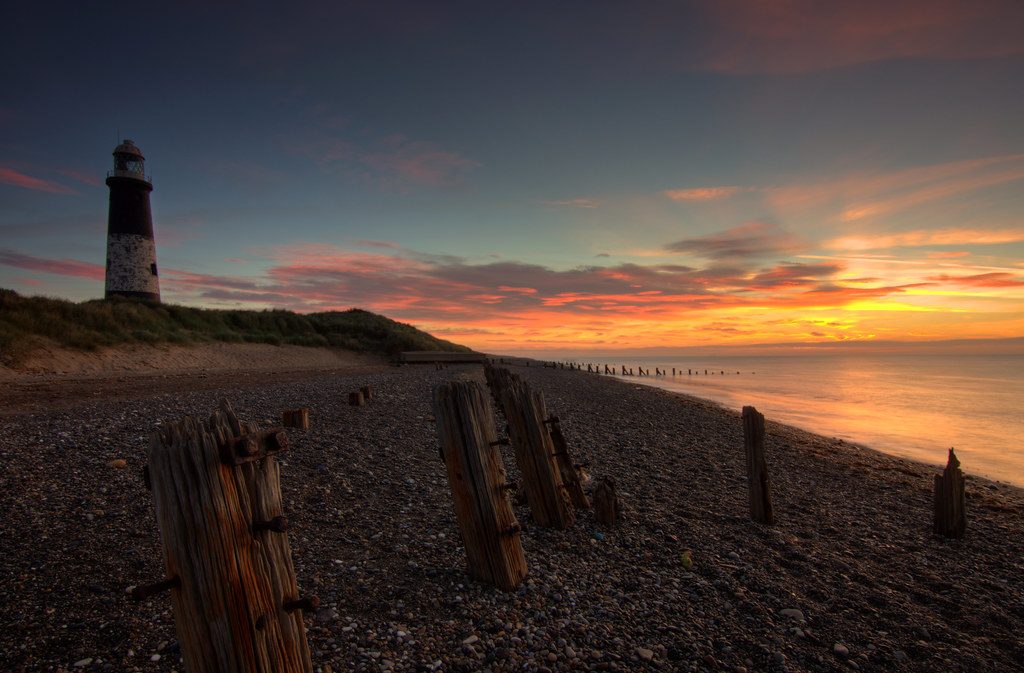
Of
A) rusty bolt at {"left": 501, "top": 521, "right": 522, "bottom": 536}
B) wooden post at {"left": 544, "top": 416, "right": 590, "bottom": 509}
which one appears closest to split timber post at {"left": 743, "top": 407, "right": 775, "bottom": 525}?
wooden post at {"left": 544, "top": 416, "right": 590, "bottom": 509}

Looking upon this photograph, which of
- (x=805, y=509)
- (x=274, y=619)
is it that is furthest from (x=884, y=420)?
(x=274, y=619)

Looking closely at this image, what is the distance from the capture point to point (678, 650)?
15.3 ft

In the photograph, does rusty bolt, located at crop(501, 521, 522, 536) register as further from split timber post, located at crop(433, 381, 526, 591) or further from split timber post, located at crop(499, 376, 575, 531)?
split timber post, located at crop(499, 376, 575, 531)

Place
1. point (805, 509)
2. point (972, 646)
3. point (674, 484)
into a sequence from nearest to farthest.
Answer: point (972, 646), point (805, 509), point (674, 484)

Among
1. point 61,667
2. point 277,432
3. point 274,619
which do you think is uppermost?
point 277,432

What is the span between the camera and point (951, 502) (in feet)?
27.2

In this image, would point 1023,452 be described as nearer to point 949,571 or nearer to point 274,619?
point 949,571

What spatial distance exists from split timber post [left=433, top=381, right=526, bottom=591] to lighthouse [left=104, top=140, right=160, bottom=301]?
136 ft

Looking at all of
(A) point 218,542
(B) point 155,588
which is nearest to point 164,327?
(B) point 155,588

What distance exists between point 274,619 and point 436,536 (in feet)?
11.8

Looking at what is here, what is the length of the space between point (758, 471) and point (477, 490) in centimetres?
505

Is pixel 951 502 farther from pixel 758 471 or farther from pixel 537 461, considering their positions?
pixel 537 461

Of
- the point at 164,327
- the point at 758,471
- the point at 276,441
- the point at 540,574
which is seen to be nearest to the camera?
the point at 276,441

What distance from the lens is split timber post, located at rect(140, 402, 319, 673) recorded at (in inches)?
115
